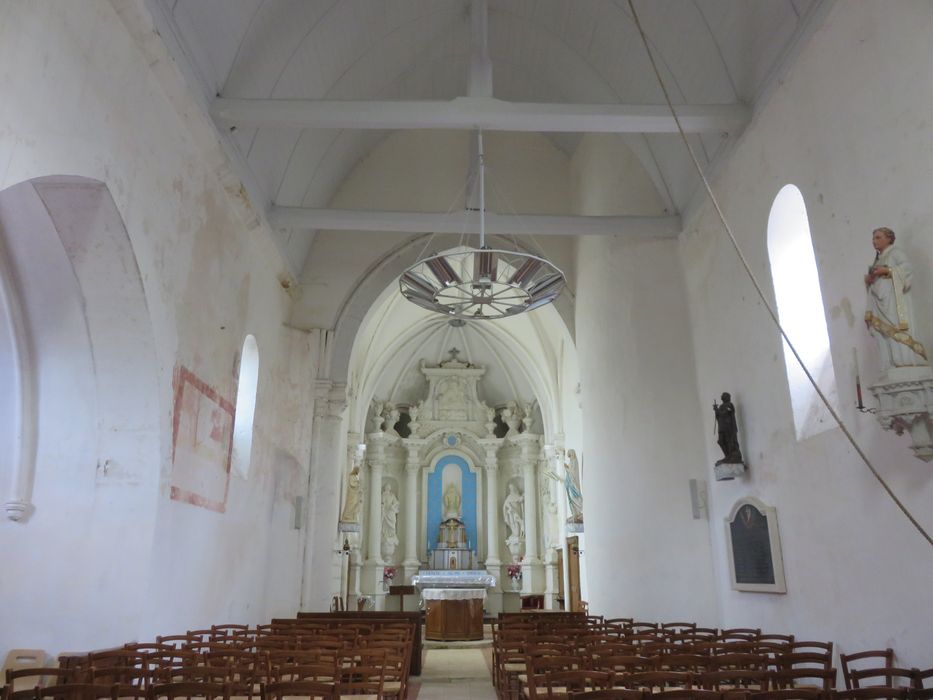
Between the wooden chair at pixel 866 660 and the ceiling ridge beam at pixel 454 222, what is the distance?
609 centimetres

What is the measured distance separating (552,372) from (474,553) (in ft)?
21.9

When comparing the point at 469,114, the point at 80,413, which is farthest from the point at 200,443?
the point at 469,114

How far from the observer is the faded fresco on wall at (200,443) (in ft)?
23.4

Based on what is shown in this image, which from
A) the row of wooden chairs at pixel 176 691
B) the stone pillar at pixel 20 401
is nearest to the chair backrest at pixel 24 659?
the stone pillar at pixel 20 401

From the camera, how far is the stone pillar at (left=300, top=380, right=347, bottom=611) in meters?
12.1

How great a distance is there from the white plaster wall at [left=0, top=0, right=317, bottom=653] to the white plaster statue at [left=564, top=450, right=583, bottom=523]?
7912 millimetres

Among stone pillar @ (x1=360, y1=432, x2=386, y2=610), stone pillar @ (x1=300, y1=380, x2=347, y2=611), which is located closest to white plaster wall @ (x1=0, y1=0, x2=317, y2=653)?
stone pillar @ (x1=300, y1=380, x2=347, y2=611)

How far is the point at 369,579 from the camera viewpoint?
20.4 metres

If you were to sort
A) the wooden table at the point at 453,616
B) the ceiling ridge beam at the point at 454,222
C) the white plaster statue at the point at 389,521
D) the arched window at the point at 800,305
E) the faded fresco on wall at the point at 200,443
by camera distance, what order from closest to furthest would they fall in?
the arched window at the point at 800,305, the faded fresco on wall at the point at 200,443, the ceiling ridge beam at the point at 454,222, the wooden table at the point at 453,616, the white plaster statue at the point at 389,521

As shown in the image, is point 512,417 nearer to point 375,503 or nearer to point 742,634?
point 375,503

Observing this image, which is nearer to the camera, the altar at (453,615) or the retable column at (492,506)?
the altar at (453,615)

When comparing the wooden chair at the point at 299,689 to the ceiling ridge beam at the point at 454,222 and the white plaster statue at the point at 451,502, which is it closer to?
the ceiling ridge beam at the point at 454,222

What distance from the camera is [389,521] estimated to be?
2147 centimetres

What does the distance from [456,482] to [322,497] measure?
411 inches
